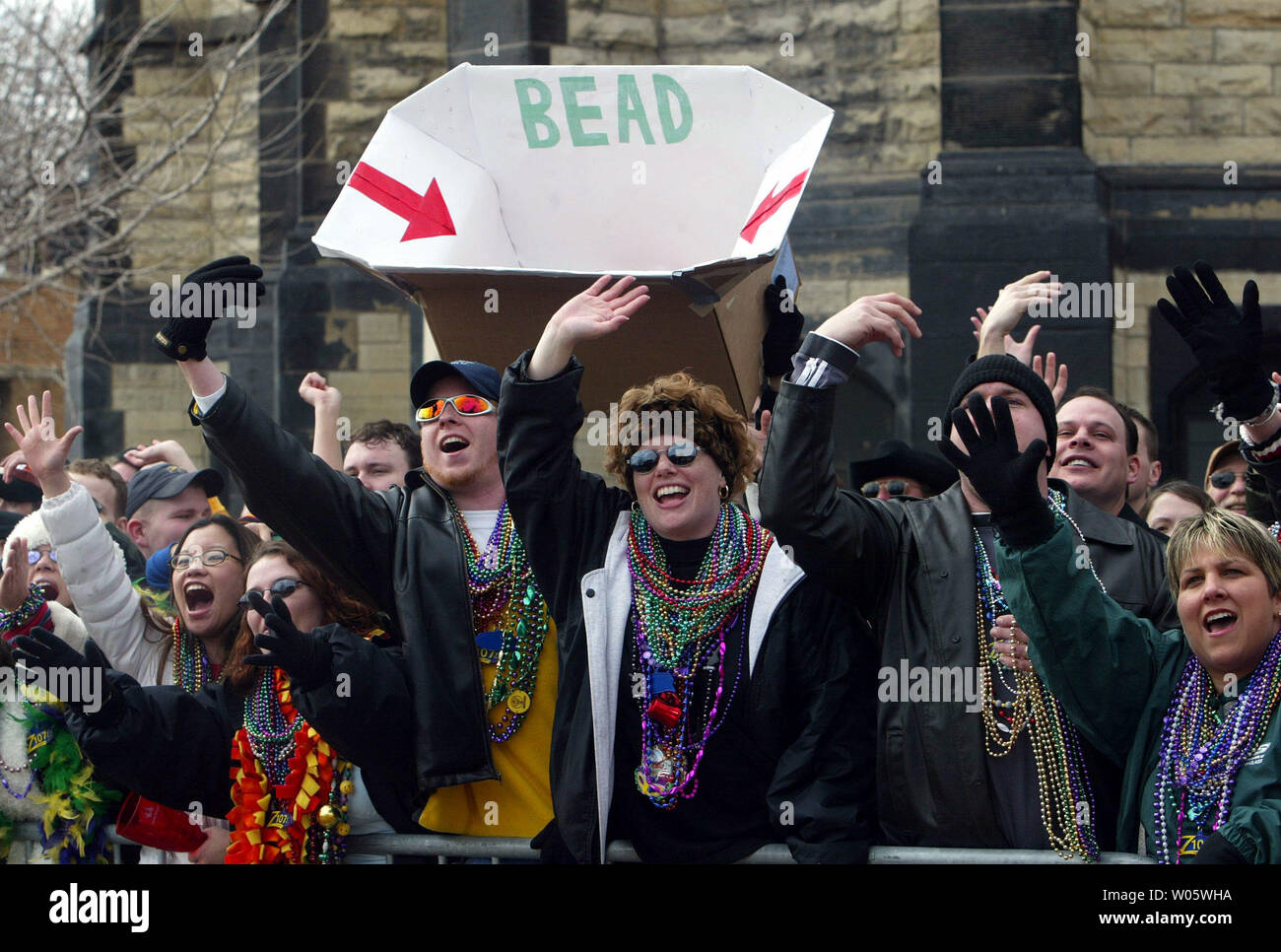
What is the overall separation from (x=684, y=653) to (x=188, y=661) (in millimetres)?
1726

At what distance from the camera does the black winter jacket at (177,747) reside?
4.52 m

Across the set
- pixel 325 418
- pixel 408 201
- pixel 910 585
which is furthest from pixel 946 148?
pixel 910 585

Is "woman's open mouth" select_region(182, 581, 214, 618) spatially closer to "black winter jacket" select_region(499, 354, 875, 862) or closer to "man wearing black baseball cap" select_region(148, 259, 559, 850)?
"man wearing black baseball cap" select_region(148, 259, 559, 850)

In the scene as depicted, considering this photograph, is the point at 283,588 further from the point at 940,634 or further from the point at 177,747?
the point at 940,634

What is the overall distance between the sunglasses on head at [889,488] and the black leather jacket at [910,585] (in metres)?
1.40

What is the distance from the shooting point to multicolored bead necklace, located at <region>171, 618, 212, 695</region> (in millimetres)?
5035

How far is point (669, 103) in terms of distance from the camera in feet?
15.9

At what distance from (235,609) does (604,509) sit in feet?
4.25

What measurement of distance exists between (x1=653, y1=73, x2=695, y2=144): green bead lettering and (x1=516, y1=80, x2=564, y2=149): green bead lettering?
31 cm

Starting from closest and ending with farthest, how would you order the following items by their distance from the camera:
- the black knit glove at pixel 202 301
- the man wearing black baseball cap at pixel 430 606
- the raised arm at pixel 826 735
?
the raised arm at pixel 826 735 < the black knit glove at pixel 202 301 < the man wearing black baseball cap at pixel 430 606

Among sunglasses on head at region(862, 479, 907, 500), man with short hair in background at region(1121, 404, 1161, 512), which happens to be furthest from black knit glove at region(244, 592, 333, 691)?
man with short hair in background at region(1121, 404, 1161, 512)

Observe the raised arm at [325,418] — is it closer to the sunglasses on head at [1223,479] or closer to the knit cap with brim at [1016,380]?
the knit cap with brim at [1016,380]

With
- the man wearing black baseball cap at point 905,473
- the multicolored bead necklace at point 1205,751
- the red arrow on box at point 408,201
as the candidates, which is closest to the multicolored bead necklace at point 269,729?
the red arrow on box at point 408,201

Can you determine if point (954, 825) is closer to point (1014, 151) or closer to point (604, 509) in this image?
point (604, 509)
